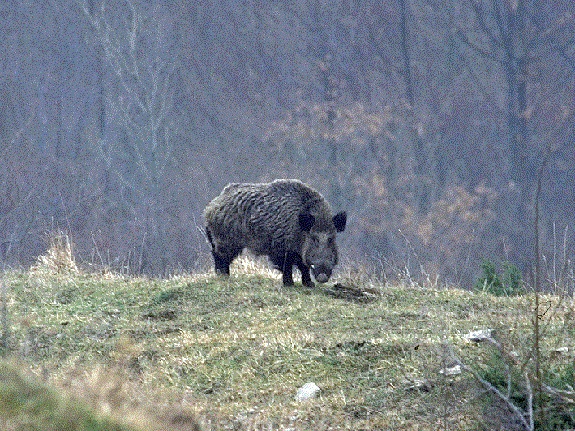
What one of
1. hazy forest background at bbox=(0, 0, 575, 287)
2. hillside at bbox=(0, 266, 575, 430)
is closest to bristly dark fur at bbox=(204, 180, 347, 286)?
hillside at bbox=(0, 266, 575, 430)

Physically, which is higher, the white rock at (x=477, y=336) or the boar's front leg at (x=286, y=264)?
the white rock at (x=477, y=336)

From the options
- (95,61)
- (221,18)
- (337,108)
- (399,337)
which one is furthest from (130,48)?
(399,337)

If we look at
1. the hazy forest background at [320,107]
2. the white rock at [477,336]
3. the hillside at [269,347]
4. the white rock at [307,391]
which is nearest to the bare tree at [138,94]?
the hazy forest background at [320,107]

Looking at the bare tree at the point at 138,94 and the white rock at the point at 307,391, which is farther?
the bare tree at the point at 138,94

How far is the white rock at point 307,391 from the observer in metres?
8.77

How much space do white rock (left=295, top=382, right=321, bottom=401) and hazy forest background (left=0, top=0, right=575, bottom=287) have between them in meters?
30.2

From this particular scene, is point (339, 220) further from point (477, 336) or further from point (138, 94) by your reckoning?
point (138, 94)

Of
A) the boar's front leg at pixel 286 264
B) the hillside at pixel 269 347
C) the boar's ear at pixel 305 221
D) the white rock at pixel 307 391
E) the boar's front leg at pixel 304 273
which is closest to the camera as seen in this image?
the hillside at pixel 269 347

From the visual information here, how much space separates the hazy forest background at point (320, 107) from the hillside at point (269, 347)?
2644 cm

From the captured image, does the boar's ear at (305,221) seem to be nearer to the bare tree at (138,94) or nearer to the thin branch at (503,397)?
the thin branch at (503,397)

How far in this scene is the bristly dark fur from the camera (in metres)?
13.5

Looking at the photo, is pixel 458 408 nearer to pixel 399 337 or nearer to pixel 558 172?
pixel 399 337

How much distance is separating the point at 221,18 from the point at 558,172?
14.1 metres

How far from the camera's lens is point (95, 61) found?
4594 centimetres
